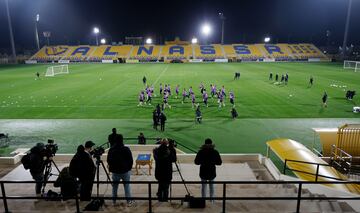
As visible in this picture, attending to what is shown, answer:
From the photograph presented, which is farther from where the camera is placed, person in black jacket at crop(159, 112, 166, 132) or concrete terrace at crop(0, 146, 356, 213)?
person in black jacket at crop(159, 112, 166, 132)

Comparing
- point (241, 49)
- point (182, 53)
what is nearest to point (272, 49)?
point (241, 49)

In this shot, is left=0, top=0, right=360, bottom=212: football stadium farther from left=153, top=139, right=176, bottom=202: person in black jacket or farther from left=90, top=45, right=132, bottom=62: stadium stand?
left=90, top=45, right=132, bottom=62: stadium stand

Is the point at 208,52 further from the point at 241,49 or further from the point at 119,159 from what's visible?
the point at 119,159

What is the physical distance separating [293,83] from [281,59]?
4534cm

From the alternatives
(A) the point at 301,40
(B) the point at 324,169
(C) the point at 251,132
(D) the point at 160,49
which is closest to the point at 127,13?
(D) the point at 160,49

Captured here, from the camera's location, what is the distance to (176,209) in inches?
231

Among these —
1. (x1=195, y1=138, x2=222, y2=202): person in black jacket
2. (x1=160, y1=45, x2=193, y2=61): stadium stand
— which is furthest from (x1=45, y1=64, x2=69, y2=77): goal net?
(x1=195, y1=138, x2=222, y2=202): person in black jacket

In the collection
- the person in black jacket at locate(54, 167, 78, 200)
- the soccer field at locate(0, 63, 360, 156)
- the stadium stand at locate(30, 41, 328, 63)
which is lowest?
the soccer field at locate(0, 63, 360, 156)

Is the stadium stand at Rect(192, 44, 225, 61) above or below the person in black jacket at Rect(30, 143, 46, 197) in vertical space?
above

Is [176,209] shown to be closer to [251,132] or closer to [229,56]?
[251,132]

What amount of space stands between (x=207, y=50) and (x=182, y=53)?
8.16 m

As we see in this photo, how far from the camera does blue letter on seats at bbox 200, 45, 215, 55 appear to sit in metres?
83.3

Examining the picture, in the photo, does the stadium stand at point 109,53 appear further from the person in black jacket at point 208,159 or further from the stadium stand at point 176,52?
the person in black jacket at point 208,159

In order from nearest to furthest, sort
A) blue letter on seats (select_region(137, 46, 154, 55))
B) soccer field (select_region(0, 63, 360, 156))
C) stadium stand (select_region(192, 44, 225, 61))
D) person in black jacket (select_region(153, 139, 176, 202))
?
person in black jacket (select_region(153, 139, 176, 202)) < soccer field (select_region(0, 63, 360, 156)) < stadium stand (select_region(192, 44, 225, 61)) < blue letter on seats (select_region(137, 46, 154, 55))
